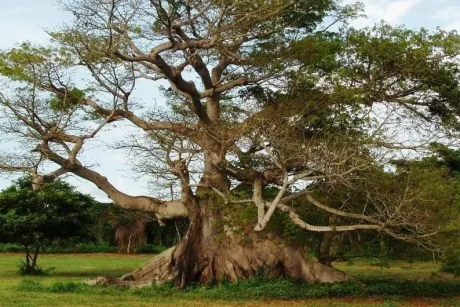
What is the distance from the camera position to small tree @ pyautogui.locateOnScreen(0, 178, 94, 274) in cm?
2062

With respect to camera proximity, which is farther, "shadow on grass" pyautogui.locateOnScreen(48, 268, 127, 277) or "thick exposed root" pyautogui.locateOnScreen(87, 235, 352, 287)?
"shadow on grass" pyautogui.locateOnScreen(48, 268, 127, 277)

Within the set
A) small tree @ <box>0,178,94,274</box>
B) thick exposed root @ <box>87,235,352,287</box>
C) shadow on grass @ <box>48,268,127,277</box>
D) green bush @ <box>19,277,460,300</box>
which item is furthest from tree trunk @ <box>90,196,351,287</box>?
small tree @ <box>0,178,94,274</box>

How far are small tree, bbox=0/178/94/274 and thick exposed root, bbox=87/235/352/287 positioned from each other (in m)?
5.47

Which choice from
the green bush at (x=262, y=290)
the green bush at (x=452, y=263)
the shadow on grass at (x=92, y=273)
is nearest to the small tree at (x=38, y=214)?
the shadow on grass at (x=92, y=273)

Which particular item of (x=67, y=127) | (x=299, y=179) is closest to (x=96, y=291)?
(x=67, y=127)

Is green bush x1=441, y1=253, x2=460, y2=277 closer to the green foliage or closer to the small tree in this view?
the green foliage

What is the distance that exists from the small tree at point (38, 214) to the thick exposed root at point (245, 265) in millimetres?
5471

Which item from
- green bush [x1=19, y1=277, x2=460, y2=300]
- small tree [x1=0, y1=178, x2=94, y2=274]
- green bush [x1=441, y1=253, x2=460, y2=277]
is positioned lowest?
green bush [x1=19, y1=277, x2=460, y2=300]

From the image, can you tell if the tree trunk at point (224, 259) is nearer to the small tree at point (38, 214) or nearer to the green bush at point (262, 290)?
the green bush at point (262, 290)

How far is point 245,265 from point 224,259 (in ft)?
1.87

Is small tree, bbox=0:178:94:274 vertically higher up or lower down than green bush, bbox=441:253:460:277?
higher up

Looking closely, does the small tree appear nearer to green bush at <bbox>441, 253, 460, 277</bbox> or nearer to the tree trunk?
the tree trunk

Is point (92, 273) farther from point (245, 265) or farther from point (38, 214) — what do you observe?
point (245, 265)

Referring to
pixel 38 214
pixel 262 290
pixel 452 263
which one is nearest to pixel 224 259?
pixel 262 290
